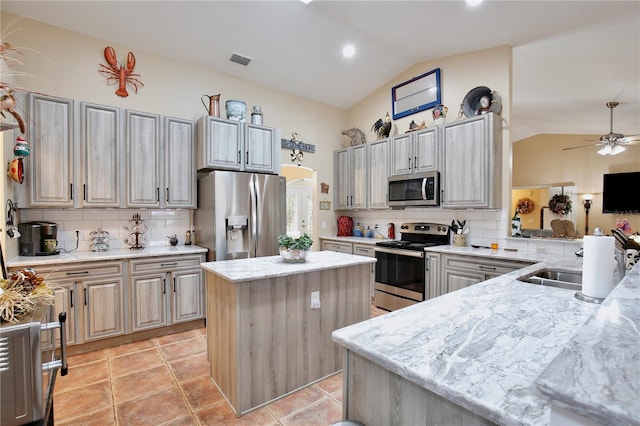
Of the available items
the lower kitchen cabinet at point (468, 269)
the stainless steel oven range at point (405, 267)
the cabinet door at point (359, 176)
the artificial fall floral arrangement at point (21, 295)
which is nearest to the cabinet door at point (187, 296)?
the artificial fall floral arrangement at point (21, 295)

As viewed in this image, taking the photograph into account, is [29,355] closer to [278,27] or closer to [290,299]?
[290,299]

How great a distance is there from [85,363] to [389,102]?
502 centimetres

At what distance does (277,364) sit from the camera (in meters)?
2.21

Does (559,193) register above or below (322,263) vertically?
above

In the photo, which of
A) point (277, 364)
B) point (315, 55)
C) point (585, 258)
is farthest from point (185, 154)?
point (585, 258)

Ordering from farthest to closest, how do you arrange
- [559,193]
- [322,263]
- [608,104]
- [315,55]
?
1. [559,193]
2. [608,104]
3. [315,55]
4. [322,263]

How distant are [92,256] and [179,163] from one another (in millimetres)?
1359

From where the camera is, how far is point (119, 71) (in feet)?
11.5

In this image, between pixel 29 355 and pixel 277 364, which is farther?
pixel 277 364

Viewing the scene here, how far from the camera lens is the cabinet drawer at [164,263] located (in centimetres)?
319

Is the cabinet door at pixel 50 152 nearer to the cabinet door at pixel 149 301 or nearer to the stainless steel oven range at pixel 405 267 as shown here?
the cabinet door at pixel 149 301

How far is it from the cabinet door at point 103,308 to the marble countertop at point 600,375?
3.54m

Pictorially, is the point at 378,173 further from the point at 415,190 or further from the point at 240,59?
the point at 240,59

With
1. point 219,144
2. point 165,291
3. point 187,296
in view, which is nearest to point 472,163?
point 219,144
